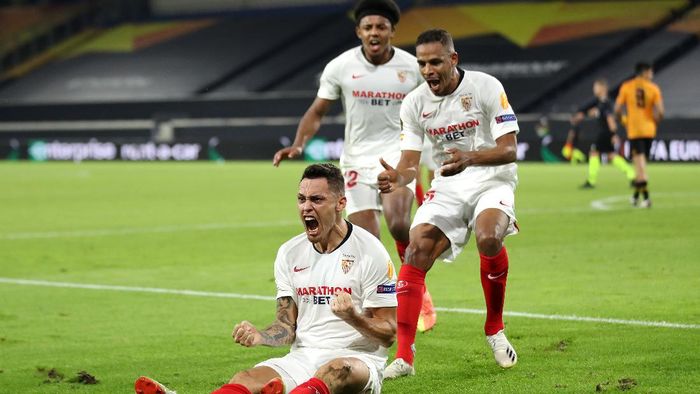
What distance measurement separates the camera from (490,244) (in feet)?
23.9

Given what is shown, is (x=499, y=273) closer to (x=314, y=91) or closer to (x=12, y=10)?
(x=314, y=91)

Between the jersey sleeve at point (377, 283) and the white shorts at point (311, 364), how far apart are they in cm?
25

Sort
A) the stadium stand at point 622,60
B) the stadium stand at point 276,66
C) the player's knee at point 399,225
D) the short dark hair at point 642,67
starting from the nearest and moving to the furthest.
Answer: the player's knee at point 399,225 → the short dark hair at point 642,67 → the stadium stand at point 622,60 → the stadium stand at point 276,66

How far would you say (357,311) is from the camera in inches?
211

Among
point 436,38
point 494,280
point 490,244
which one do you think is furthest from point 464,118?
point 494,280

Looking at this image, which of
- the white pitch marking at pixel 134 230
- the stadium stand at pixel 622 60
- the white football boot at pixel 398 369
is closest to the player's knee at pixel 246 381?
the white football boot at pixel 398 369

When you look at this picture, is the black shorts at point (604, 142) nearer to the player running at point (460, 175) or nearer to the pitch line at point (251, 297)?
the pitch line at point (251, 297)

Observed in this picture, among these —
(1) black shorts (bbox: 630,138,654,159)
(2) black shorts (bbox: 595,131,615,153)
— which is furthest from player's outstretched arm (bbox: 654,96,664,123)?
(2) black shorts (bbox: 595,131,615,153)

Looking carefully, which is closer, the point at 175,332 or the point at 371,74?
the point at 175,332

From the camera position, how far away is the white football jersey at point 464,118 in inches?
294

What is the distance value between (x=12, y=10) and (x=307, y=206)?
52886mm

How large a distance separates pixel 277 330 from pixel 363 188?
149 inches

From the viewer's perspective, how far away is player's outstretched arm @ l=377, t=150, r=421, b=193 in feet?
22.6

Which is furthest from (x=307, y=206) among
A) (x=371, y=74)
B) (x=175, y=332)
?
(x=371, y=74)
